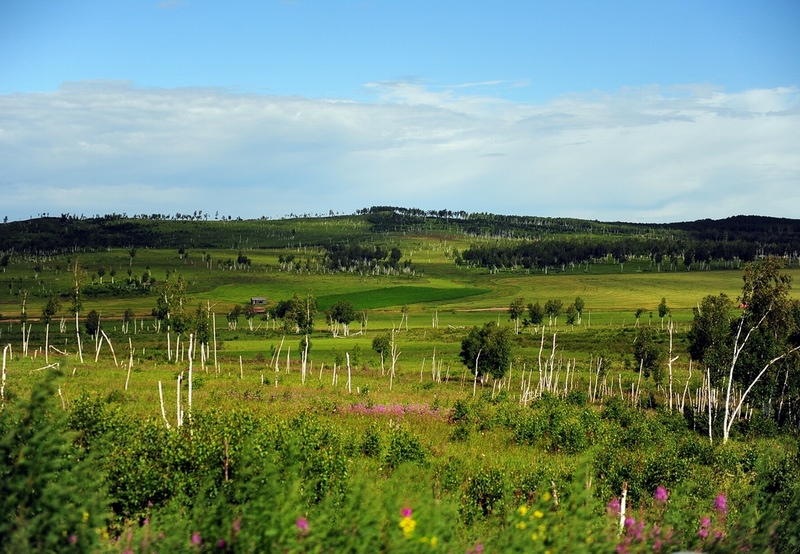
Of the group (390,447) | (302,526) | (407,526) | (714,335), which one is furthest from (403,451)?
(714,335)

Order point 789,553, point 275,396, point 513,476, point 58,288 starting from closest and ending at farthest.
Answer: point 789,553
point 513,476
point 275,396
point 58,288

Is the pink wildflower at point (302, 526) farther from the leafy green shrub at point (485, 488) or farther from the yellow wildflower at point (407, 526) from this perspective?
the leafy green shrub at point (485, 488)

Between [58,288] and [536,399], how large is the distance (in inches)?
6221

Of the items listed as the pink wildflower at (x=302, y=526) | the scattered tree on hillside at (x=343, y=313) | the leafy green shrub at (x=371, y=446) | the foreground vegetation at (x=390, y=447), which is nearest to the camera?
the pink wildflower at (x=302, y=526)

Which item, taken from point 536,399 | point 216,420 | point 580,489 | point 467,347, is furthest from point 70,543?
point 467,347

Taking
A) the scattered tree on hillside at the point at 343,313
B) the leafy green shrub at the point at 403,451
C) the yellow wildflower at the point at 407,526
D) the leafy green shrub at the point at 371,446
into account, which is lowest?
the scattered tree on hillside at the point at 343,313

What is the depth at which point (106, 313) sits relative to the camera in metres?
147

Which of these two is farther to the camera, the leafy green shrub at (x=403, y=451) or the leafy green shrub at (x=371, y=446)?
the leafy green shrub at (x=371, y=446)

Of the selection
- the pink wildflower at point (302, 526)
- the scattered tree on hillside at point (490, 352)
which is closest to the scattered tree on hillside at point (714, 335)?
the scattered tree on hillside at point (490, 352)

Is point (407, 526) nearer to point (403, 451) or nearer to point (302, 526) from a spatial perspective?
point (302, 526)

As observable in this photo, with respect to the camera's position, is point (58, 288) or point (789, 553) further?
point (58, 288)

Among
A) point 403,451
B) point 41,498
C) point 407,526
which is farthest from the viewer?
point 403,451

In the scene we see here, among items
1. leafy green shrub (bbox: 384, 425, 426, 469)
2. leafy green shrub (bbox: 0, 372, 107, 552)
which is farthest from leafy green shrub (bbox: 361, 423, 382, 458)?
leafy green shrub (bbox: 0, 372, 107, 552)

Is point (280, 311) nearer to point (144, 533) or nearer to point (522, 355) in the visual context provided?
point (522, 355)
